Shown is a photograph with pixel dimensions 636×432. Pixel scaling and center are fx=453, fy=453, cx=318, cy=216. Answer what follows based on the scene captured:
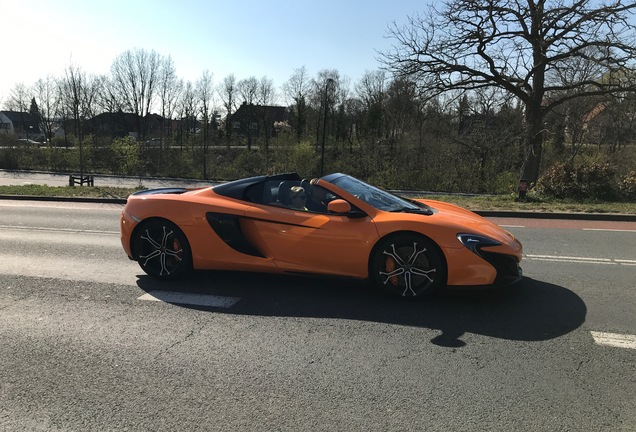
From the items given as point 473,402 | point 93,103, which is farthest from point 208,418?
point 93,103

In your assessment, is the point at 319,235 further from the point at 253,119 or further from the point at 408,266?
the point at 253,119

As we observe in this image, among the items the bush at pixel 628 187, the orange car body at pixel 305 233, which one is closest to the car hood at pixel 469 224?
the orange car body at pixel 305 233

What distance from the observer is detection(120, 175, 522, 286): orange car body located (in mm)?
4324

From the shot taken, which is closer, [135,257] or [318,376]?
[318,376]

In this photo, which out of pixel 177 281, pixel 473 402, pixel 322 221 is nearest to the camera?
pixel 473 402

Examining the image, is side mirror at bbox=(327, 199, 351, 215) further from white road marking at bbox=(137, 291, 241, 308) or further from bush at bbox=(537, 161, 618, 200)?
bush at bbox=(537, 161, 618, 200)

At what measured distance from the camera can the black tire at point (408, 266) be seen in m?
4.37

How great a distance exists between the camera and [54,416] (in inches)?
104

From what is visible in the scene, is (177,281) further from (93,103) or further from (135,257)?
(93,103)

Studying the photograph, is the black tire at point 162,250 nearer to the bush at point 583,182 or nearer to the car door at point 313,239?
the car door at point 313,239

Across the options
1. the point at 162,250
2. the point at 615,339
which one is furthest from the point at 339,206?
the point at 615,339

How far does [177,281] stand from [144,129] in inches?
2633

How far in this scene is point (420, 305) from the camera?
4.38m

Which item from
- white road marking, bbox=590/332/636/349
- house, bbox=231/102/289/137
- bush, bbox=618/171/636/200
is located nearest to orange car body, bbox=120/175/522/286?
white road marking, bbox=590/332/636/349
